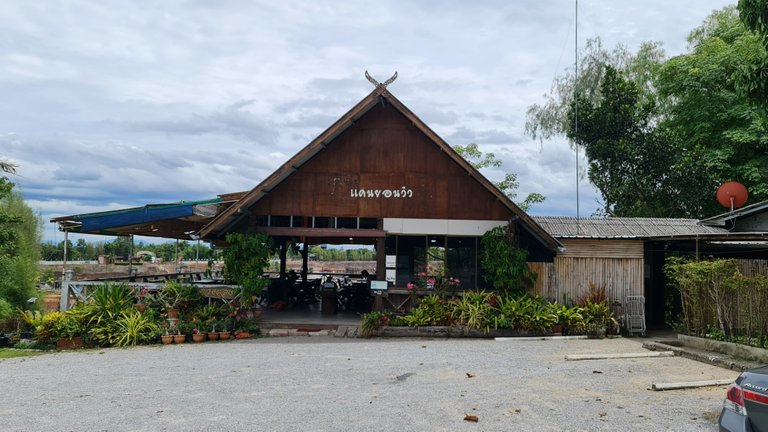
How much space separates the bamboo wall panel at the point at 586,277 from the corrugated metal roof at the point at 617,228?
68cm

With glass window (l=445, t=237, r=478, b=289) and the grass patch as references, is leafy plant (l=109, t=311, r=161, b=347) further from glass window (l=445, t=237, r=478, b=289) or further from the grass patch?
glass window (l=445, t=237, r=478, b=289)

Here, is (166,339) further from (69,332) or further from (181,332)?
(69,332)

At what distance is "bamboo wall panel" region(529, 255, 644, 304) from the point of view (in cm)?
1389

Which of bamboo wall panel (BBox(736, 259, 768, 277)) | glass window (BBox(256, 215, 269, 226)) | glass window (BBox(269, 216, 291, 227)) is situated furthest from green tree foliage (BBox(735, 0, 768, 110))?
glass window (BBox(256, 215, 269, 226))

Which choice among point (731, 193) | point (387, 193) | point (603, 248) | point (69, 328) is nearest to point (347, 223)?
point (387, 193)

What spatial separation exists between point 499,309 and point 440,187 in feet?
11.1

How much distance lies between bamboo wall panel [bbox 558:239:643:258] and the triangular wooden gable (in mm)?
1828

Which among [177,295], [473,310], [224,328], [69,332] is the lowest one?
[69,332]

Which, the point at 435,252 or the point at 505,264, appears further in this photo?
the point at 435,252

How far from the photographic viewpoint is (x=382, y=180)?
14.0 metres

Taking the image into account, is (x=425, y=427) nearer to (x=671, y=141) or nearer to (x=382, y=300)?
(x=382, y=300)

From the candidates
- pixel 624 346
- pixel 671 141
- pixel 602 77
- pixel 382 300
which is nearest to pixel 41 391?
pixel 382 300

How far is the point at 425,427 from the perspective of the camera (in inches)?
234

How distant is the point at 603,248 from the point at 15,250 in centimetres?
1942
